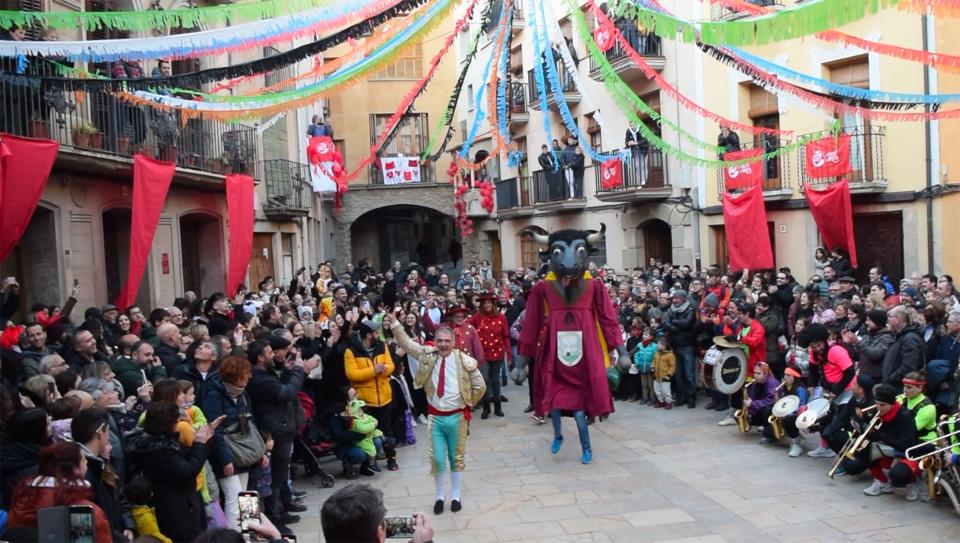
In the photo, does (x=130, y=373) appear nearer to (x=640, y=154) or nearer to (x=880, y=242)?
(x=880, y=242)

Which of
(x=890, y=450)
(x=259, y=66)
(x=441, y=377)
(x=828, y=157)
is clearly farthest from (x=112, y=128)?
(x=828, y=157)

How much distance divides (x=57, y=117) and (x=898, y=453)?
398 inches

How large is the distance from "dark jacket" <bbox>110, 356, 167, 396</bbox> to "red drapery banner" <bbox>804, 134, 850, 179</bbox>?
11.2 m

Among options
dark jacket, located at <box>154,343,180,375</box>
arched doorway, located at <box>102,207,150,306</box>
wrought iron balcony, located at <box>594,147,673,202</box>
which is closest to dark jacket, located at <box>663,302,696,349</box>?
dark jacket, located at <box>154,343,180,375</box>

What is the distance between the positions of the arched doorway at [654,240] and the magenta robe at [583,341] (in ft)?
43.1

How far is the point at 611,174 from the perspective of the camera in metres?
21.2

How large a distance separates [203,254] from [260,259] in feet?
8.65

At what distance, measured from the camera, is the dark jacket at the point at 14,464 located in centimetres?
471

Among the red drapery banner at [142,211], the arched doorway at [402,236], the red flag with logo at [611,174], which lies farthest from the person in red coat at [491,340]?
the arched doorway at [402,236]

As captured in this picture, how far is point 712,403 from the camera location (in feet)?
36.8

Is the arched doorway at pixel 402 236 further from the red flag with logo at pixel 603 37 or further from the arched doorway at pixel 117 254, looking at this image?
the red flag with logo at pixel 603 37

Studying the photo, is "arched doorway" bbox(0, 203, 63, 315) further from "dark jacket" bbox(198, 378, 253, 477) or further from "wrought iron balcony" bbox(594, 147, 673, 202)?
"wrought iron balcony" bbox(594, 147, 673, 202)

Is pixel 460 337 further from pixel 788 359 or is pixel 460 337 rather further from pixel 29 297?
pixel 29 297

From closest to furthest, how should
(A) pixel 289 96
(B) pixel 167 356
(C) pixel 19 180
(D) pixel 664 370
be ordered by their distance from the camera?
1. (B) pixel 167 356
2. (C) pixel 19 180
3. (A) pixel 289 96
4. (D) pixel 664 370
